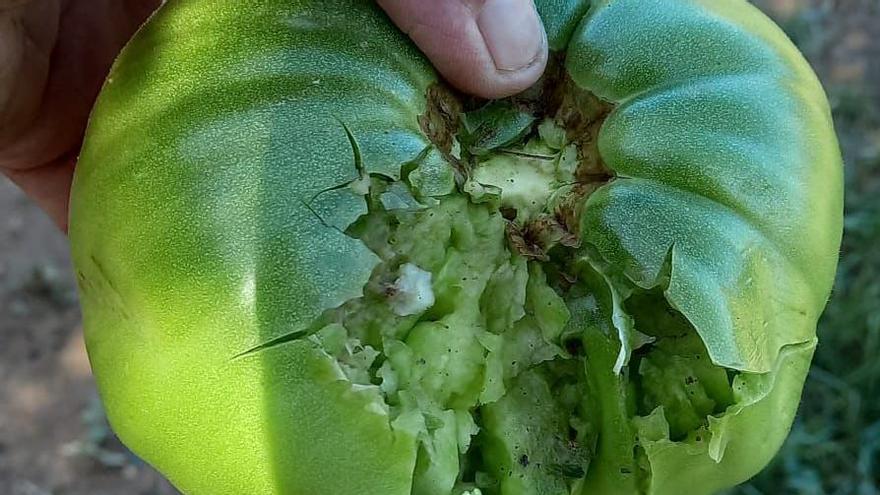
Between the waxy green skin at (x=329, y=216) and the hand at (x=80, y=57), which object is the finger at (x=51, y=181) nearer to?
the hand at (x=80, y=57)

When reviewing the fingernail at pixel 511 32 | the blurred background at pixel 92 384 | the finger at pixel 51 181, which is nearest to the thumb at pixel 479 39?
the fingernail at pixel 511 32

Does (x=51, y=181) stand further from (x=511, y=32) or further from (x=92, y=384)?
(x=511, y=32)

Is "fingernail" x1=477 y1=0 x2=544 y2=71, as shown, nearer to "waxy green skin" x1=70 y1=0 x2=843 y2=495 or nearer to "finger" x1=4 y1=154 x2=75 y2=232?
"waxy green skin" x1=70 y1=0 x2=843 y2=495

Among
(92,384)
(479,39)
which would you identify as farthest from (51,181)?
(479,39)

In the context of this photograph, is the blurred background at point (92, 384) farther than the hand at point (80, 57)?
Yes

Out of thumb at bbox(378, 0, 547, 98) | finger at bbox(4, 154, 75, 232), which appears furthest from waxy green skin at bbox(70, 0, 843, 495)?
finger at bbox(4, 154, 75, 232)

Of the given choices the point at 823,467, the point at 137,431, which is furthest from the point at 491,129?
the point at 823,467
